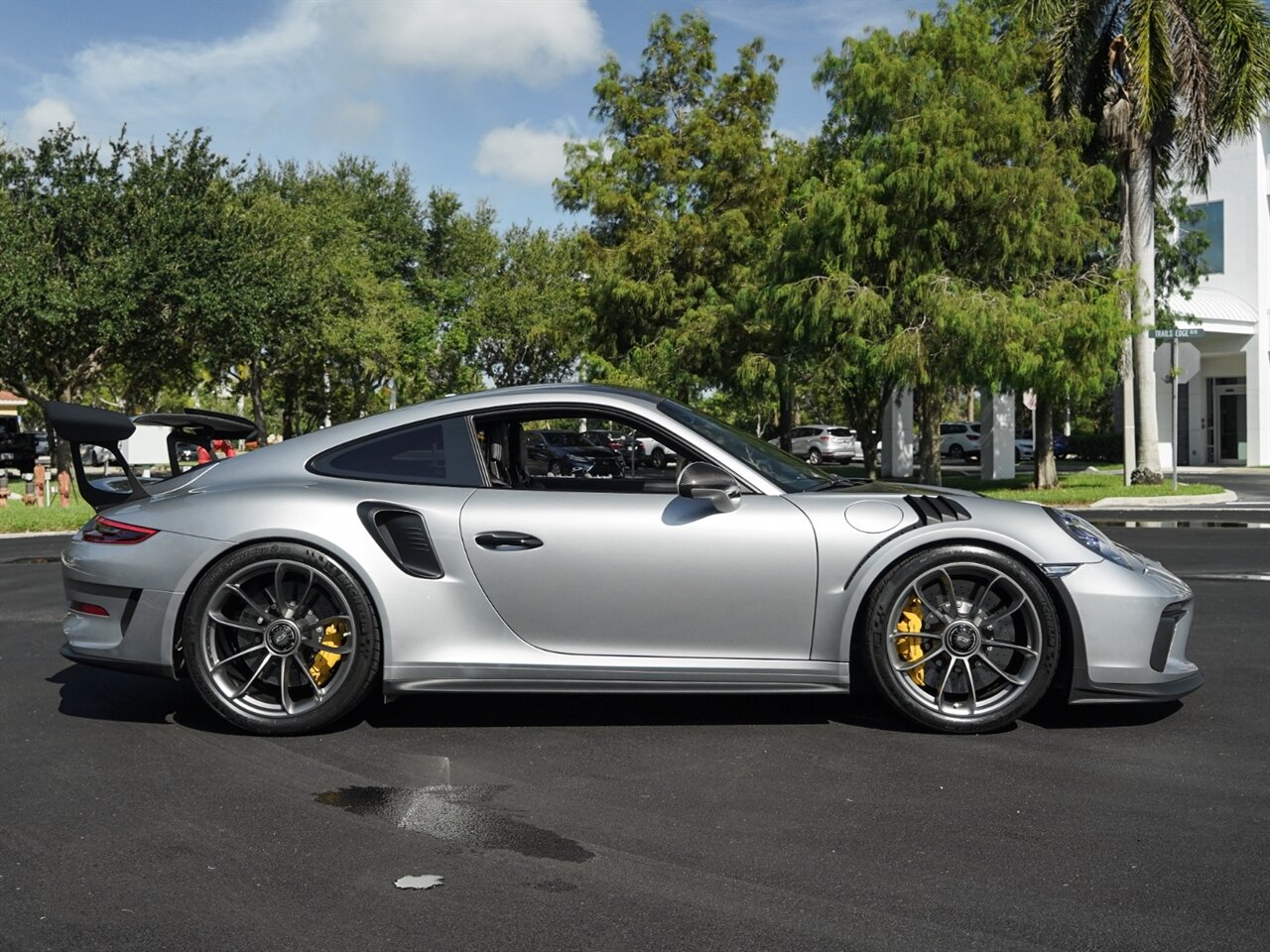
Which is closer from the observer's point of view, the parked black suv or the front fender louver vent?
the front fender louver vent

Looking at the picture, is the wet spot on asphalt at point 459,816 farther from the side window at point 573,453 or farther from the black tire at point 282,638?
the side window at point 573,453

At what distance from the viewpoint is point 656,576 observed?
4996 mm

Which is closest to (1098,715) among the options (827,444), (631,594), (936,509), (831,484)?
(936,509)

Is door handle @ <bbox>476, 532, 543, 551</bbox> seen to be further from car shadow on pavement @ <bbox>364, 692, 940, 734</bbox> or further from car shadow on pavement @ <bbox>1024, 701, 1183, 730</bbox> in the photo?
car shadow on pavement @ <bbox>1024, 701, 1183, 730</bbox>

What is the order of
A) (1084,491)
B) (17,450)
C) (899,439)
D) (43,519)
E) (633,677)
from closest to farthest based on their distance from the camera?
(633,677), (43,519), (1084,491), (899,439), (17,450)

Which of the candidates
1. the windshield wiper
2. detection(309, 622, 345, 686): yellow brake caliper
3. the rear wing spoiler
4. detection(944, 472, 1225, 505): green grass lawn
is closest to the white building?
detection(944, 472, 1225, 505): green grass lawn

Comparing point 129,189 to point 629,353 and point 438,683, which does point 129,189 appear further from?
point 438,683

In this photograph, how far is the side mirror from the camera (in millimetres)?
4941

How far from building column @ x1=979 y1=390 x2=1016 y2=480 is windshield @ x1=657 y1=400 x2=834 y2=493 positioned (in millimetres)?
28356

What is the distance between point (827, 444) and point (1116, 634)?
151 ft

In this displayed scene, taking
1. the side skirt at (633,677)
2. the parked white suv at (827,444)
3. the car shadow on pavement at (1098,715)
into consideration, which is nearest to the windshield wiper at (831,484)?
the side skirt at (633,677)

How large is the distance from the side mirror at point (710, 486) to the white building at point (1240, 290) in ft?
112

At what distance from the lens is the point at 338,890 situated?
3.49 m

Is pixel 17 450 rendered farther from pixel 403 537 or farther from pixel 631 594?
pixel 631 594
